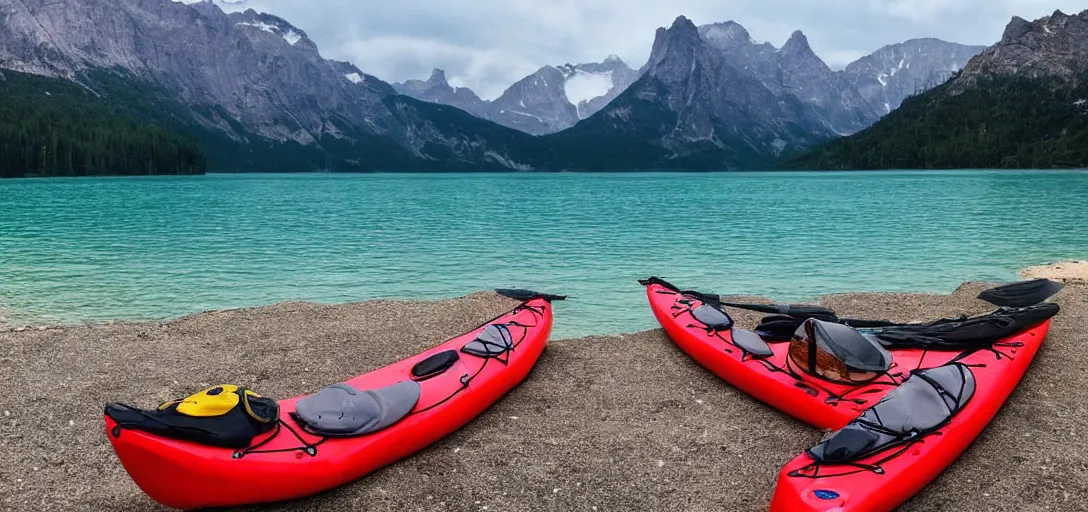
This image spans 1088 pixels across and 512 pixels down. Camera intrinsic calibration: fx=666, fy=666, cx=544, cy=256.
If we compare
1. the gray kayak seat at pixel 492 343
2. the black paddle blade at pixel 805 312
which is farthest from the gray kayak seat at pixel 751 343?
the gray kayak seat at pixel 492 343

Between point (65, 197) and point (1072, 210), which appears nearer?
point (1072, 210)

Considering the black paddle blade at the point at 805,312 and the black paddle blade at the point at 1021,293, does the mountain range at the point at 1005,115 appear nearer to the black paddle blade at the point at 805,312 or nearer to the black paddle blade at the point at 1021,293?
the black paddle blade at the point at 1021,293

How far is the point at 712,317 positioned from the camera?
1098cm

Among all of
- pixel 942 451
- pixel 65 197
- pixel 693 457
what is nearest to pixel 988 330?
pixel 942 451

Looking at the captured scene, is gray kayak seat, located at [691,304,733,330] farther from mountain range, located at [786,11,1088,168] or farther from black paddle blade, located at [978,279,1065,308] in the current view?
mountain range, located at [786,11,1088,168]

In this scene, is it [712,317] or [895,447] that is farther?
[712,317]

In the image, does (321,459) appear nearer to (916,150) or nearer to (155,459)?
(155,459)

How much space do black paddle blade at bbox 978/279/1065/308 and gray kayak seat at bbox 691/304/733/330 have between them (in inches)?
256

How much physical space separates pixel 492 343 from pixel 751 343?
3781mm

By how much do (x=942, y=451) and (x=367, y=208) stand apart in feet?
179

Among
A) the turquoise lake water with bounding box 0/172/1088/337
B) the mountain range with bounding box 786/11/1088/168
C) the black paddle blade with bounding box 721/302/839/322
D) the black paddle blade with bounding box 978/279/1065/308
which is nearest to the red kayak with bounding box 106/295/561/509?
the black paddle blade with bounding box 721/302/839/322

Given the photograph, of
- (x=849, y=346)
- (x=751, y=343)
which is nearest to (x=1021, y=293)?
(x=751, y=343)

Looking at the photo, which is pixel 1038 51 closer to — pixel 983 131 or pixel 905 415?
pixel 983 131

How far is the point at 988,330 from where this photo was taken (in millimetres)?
9555
